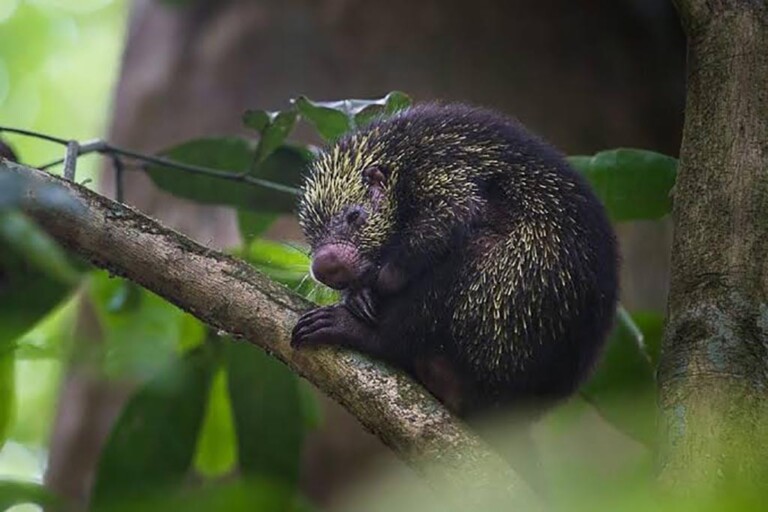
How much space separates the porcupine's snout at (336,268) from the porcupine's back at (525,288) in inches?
7.1

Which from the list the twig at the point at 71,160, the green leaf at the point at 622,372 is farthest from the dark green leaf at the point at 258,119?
the green leaf at the point at 622,372

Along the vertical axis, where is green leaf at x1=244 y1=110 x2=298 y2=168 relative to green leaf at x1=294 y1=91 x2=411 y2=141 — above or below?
below

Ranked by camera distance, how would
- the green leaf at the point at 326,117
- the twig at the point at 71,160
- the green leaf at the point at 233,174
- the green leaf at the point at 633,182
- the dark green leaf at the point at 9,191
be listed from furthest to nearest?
the green leaf at the point at 233,174 < the green leaf at the point at 326,117 < the green leaf at the point at 633,182 < the twig at the point at 71,160 < the dark green leaf at the point at 9,191

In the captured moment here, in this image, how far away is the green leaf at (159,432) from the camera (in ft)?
6.81

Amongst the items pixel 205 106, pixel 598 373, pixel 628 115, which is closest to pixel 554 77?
pixel 628 115

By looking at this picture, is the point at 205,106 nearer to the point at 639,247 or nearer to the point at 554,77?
the point at 554,77

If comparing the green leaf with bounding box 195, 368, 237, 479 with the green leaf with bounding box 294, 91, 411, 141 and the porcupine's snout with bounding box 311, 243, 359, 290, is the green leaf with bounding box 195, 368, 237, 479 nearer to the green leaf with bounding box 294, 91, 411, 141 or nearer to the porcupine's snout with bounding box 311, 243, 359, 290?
the porcupine's snout with bounding box 311, 243, 359, 290

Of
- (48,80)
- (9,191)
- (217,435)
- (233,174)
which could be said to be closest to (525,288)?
(233,174)

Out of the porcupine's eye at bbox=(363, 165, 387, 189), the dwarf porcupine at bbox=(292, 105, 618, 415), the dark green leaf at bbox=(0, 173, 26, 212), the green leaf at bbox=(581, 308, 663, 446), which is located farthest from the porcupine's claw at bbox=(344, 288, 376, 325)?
the dark green leaf at bbox=(0, 173, 26, 212)

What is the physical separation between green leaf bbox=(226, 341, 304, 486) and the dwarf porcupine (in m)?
0.20

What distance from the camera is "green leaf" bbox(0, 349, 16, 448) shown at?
212 centimetres

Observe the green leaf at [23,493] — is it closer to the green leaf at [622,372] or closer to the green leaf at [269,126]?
the green leaf at [269,126]

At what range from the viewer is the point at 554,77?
429cm

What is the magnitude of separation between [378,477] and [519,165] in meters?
1.95
